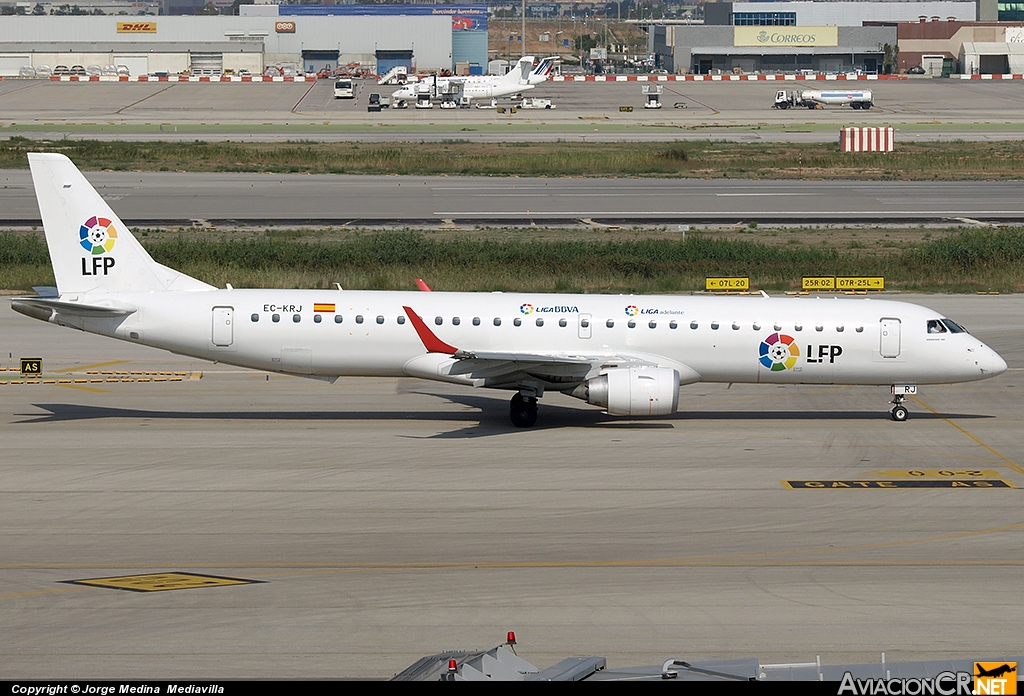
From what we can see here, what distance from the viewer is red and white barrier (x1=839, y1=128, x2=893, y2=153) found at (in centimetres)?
10188

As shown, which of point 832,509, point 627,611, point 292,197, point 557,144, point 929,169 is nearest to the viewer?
point 627,611

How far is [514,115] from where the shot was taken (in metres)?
139

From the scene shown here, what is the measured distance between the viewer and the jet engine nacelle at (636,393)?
3234 centimetres

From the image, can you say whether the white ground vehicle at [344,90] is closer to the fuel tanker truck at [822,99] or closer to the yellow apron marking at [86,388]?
the fuel tanker truck at [822,99]

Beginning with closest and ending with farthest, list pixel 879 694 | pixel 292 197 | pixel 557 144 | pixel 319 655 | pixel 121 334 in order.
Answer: pixel 879 694, pixel 319 655, pixel 121 334, pixel 292 197, pixel 557 144

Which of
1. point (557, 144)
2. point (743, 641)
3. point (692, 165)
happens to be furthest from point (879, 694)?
point (557, 144)

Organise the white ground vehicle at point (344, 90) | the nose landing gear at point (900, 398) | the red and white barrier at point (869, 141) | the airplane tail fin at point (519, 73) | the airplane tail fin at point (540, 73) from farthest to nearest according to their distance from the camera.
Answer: the white ground vehicle at point (344, 90) → the airplane tail fin at point (540, 73) → the airplane tail fin at point (519, 73) → the red and white barrier at point (869, 141) → the nose landing gear at point (900, 398)

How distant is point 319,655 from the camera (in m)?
18.8

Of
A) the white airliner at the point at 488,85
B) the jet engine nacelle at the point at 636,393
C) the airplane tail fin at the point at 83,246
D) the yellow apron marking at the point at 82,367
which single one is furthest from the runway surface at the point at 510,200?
the white airliner at the point at 488,85

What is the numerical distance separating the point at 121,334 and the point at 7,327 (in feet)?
49.0

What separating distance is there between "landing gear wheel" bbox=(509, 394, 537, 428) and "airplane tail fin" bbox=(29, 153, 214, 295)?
1054cm

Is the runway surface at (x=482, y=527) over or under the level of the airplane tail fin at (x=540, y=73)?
under

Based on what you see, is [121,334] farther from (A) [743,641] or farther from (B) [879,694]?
(B) [879,694]

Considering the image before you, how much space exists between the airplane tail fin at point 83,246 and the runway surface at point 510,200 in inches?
1367
